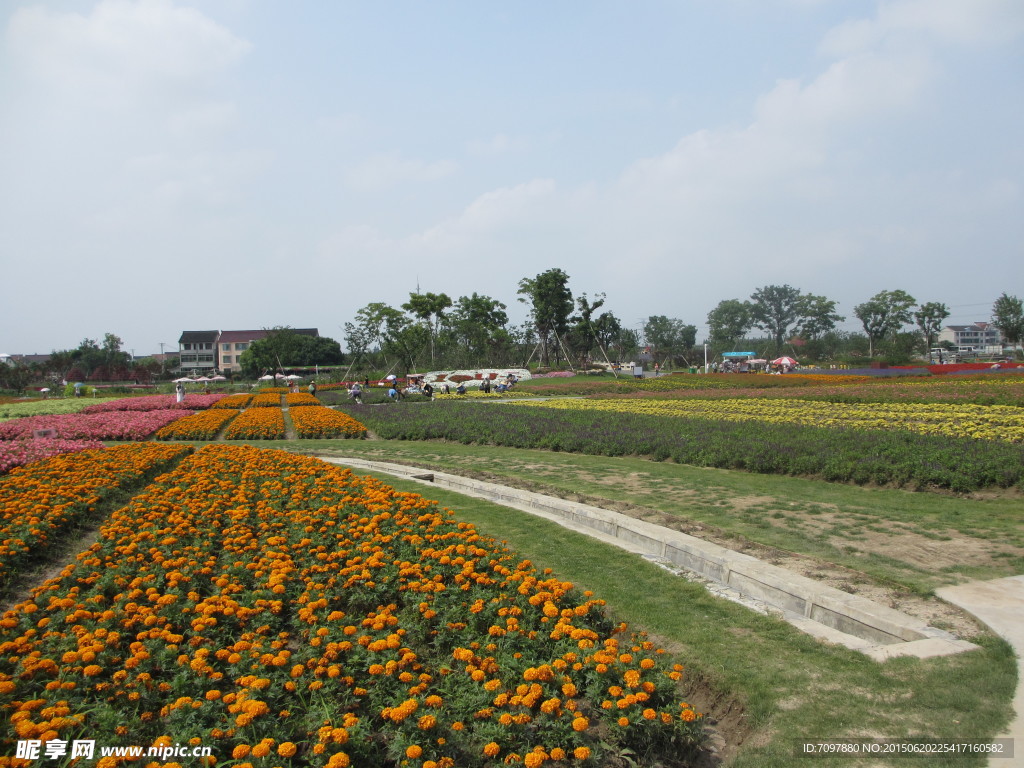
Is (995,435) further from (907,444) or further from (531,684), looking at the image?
(531,684)

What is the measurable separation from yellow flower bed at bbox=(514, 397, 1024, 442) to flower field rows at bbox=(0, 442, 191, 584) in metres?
13.0

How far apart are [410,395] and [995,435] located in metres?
24.0

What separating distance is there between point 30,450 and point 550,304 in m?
47.7

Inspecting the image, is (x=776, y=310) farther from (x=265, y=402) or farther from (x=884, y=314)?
(x=265, y=402)

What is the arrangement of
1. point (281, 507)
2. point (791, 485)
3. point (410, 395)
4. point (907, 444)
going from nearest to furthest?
point (281, 507)
point (791, 485)
point (907, 444)
point (410, 395)

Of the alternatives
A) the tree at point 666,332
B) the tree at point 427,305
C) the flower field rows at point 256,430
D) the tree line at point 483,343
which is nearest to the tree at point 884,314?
the tree line at point 483,343

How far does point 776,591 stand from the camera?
4773 millimetres

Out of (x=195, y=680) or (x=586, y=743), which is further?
(x=195, y=680)

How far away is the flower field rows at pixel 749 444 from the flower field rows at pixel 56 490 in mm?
7294

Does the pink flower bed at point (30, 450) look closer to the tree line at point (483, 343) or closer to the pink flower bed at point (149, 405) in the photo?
the pink flower bed at point (149, 405)

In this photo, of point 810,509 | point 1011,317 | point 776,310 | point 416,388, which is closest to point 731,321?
point 776,310

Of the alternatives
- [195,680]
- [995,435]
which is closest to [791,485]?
[995,435]

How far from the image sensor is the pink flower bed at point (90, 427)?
16375mm

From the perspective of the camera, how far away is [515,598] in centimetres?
414
